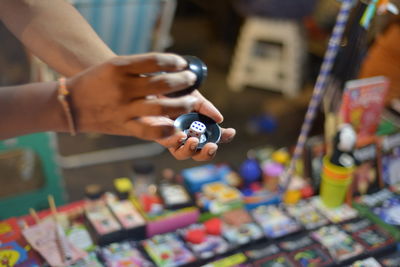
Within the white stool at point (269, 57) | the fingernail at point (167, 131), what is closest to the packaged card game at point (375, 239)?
the fingernail at point (167, 131)

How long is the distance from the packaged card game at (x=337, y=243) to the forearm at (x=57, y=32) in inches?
28.4

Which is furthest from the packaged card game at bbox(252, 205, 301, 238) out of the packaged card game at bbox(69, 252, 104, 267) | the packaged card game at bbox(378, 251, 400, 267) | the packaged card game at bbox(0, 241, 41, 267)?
the packaged card game at bbox(0, 241, 41, 267)

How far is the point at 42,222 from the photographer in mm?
1153

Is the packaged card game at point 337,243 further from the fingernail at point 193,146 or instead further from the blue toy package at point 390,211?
the fingernail at point 193,146

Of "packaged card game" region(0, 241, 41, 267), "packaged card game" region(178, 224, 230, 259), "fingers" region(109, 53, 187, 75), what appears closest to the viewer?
"fingers" region(109, 53, 187, 75)

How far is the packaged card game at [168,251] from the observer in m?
1.09

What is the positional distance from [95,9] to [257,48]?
5.04 ft

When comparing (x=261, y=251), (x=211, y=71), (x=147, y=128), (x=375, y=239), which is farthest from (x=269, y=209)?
(x=211, y=71)

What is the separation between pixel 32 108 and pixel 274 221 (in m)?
0.80

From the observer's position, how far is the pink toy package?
141cm

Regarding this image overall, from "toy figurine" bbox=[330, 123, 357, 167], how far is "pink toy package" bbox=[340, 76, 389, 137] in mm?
119

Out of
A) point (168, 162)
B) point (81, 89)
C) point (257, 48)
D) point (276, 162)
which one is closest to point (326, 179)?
point (276, 162)

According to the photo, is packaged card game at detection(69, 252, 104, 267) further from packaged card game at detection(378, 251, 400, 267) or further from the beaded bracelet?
packaged card game at detection(378, 251, 400, 267)

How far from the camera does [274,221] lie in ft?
4.11
